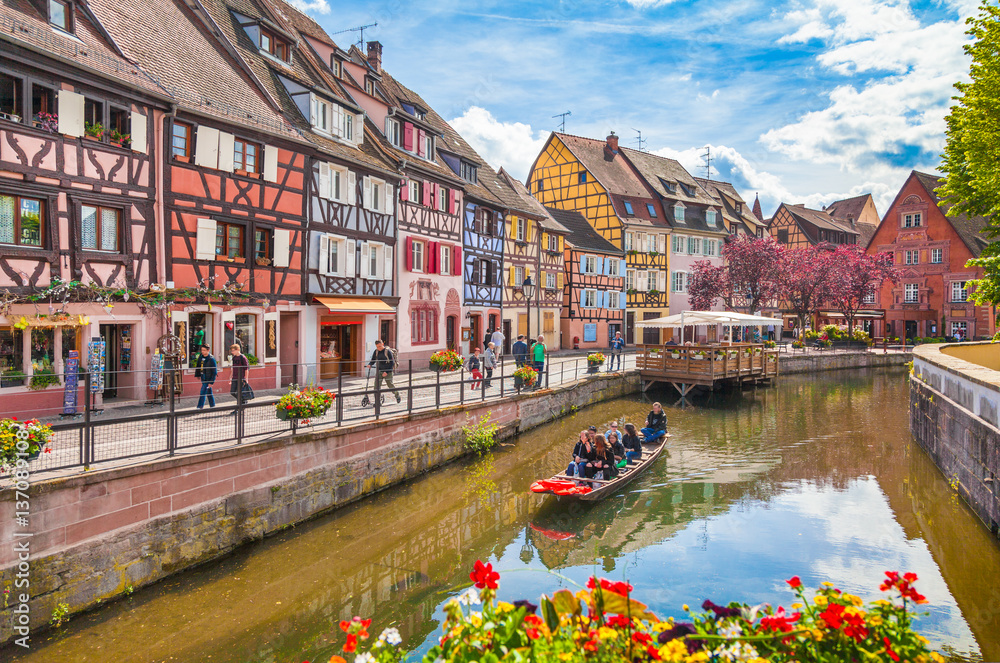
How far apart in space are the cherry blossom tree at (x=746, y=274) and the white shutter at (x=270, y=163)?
31069 mm

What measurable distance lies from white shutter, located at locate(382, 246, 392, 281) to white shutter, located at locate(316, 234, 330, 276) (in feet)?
9.68

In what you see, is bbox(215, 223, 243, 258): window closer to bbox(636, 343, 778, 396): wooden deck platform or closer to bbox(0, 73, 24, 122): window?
bbox(0, 73, 24, 122): window

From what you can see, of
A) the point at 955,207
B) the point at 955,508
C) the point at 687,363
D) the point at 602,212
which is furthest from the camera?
the point at 602,212

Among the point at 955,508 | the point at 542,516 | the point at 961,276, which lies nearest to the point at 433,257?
the point at 542,516

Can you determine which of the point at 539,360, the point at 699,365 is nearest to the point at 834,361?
the point at 699,365

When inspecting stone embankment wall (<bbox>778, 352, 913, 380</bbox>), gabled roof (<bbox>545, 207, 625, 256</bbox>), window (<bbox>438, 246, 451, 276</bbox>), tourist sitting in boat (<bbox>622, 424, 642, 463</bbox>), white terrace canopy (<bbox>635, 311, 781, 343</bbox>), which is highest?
gabled roof (<bbox>545, 207, 625, 256</bbox>)

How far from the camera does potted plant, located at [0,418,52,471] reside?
7230 millimetres

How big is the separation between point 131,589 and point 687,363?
2178 centimetres

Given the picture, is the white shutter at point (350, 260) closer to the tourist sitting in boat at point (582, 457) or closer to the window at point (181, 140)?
the window at point (181, 140)

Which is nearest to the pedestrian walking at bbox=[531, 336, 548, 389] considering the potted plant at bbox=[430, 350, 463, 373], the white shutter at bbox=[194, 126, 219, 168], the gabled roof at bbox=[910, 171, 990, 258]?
the potted plant at bbox=[430, 350, 463, 373]

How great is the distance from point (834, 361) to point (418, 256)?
89.0ft

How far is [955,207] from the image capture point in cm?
1758

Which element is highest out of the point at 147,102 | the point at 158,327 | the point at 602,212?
the point at 602,212

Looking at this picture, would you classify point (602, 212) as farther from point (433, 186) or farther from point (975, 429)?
point (975, 429)
